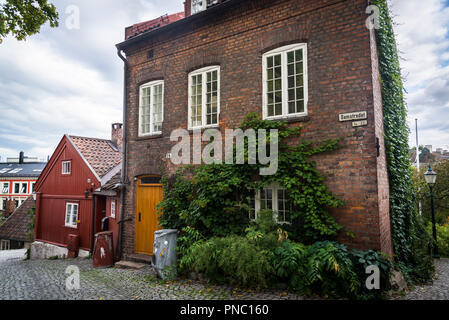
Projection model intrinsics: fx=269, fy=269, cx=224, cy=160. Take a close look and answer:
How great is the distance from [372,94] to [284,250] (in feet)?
12.2

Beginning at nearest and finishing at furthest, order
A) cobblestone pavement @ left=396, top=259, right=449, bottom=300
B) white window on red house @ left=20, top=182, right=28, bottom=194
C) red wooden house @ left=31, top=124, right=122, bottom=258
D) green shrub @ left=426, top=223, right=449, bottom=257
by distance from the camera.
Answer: cobblestone pavement @ left=396, top=259, right=449, bottom=300 → green shrub @ left=426, top=223, right=449, bottom=257 → red wooden house @ left=31, top=124, right=122, bottom=258 → white window on red house @ left=20, top=182, right=28, bottom=194

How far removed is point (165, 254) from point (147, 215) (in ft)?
8.06

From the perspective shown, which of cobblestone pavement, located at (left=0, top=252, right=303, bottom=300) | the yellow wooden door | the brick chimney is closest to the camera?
cobblestone pavement, located at (left=0, top=252, right=303, bottom=300)

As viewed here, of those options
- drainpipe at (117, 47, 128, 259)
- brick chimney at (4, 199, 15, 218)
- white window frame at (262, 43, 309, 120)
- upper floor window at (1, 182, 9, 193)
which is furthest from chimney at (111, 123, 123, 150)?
upper floor window at (1, 182, 9, 193)

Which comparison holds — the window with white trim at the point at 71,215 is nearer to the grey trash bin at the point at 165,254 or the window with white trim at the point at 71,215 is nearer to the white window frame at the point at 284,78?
the grey trash bin at the point at 165,254

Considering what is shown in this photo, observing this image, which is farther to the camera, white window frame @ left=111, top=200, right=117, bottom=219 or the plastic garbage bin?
white window frame @ left=111, top=200, right=117, bottom=219

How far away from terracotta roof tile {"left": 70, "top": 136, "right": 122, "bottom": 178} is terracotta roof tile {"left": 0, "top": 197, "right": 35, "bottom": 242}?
356 inches

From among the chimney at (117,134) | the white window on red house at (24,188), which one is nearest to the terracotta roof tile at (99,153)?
the chimney at (117,134)

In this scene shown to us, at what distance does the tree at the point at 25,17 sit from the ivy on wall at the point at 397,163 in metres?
7.81

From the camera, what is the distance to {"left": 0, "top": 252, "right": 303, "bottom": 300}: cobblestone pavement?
5305 millimetres

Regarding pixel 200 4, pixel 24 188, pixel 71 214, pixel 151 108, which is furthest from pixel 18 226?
pixel 24 188

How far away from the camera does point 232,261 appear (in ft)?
17.4

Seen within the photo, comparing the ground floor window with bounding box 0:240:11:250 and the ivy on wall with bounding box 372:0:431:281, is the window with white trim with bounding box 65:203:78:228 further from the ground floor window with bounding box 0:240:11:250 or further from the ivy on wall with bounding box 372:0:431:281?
the ground floor window with bounding box 0:240:11:250
